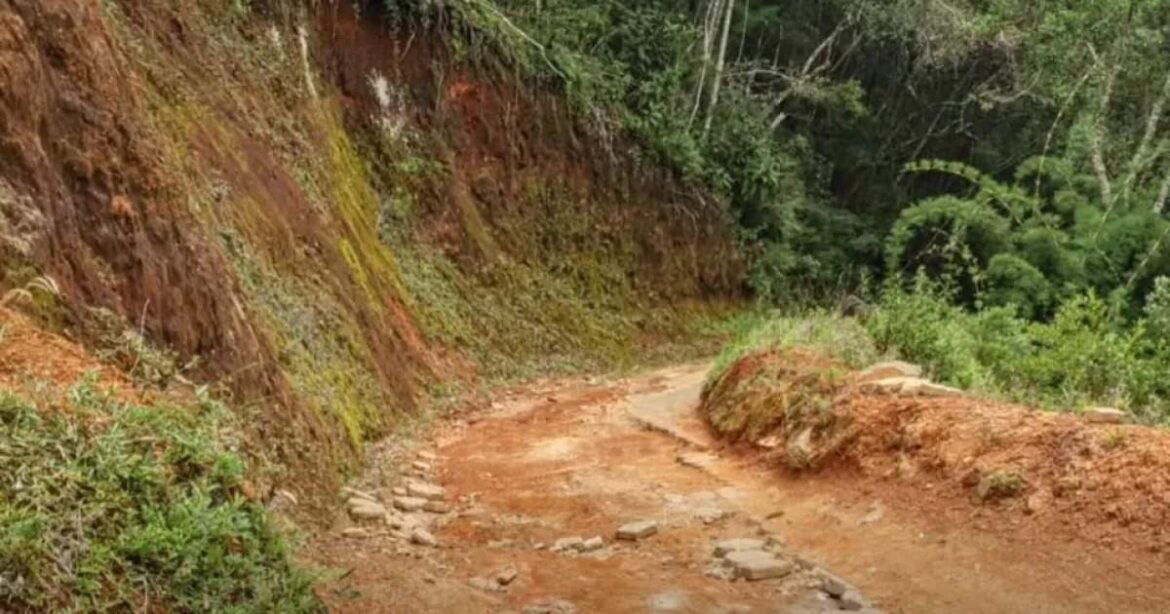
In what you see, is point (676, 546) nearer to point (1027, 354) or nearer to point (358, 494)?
point (358, 494)

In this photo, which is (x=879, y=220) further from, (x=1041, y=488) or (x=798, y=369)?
(x=1041, y=488)

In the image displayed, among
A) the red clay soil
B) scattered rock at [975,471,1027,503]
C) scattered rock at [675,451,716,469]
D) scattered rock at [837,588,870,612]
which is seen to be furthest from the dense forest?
the red clay soil

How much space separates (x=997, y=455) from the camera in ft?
22.0

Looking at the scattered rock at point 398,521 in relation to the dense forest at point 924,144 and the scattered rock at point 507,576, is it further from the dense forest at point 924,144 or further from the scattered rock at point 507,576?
the dense forest at point 924,144

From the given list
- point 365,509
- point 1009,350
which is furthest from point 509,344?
point 365,509

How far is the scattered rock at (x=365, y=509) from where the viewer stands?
22.9 feet

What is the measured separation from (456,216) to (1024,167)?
9.18 meters

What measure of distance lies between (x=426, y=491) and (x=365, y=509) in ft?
3.00

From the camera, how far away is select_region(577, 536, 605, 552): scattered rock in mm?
6613

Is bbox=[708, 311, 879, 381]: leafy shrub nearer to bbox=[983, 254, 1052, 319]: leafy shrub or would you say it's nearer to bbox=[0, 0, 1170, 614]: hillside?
bbox=[0, 0, 1170, 614]: hillside

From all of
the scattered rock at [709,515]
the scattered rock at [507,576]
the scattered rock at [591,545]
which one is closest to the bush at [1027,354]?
the scattered rock at [709,515]

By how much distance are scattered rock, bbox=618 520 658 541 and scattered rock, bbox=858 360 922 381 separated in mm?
2491

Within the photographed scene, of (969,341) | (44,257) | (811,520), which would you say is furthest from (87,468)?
(969,341)

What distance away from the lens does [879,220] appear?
2608cm
